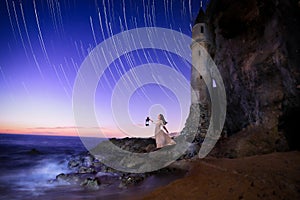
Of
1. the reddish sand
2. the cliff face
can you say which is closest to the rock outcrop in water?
the cliff face

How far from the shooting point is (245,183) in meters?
5.32

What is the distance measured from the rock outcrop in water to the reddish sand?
3.34 meters

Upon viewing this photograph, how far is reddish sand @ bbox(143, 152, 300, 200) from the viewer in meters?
4.77

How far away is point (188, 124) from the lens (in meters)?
25.8

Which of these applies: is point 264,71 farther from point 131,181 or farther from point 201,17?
point 201,17

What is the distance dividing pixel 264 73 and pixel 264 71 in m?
0.12

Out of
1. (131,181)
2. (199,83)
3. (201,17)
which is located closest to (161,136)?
(131,181)

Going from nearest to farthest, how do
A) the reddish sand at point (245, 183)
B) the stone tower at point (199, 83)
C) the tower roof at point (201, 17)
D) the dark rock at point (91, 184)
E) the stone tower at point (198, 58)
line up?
the reddish sand at point (245, 183) < the dark rock at point (91, 184) < the stone tower at point (199, 83) < the stone tower at point (198, 58) < the tower roof at point (201, 17)

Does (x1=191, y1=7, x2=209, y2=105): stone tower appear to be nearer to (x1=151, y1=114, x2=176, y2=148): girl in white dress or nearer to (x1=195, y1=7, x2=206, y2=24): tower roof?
(x1=195, y1=7, x2=206, y2=24): tower roof

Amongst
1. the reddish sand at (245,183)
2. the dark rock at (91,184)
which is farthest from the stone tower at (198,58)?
the reddish sand at (245,183)

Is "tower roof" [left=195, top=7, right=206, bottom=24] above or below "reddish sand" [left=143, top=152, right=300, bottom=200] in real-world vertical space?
above

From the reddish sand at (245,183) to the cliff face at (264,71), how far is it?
3361 millimetres

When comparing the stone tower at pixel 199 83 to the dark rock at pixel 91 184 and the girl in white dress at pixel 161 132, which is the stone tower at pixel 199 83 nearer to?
the girl in white dress at pixel 161 132

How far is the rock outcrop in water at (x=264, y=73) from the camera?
9586mm
